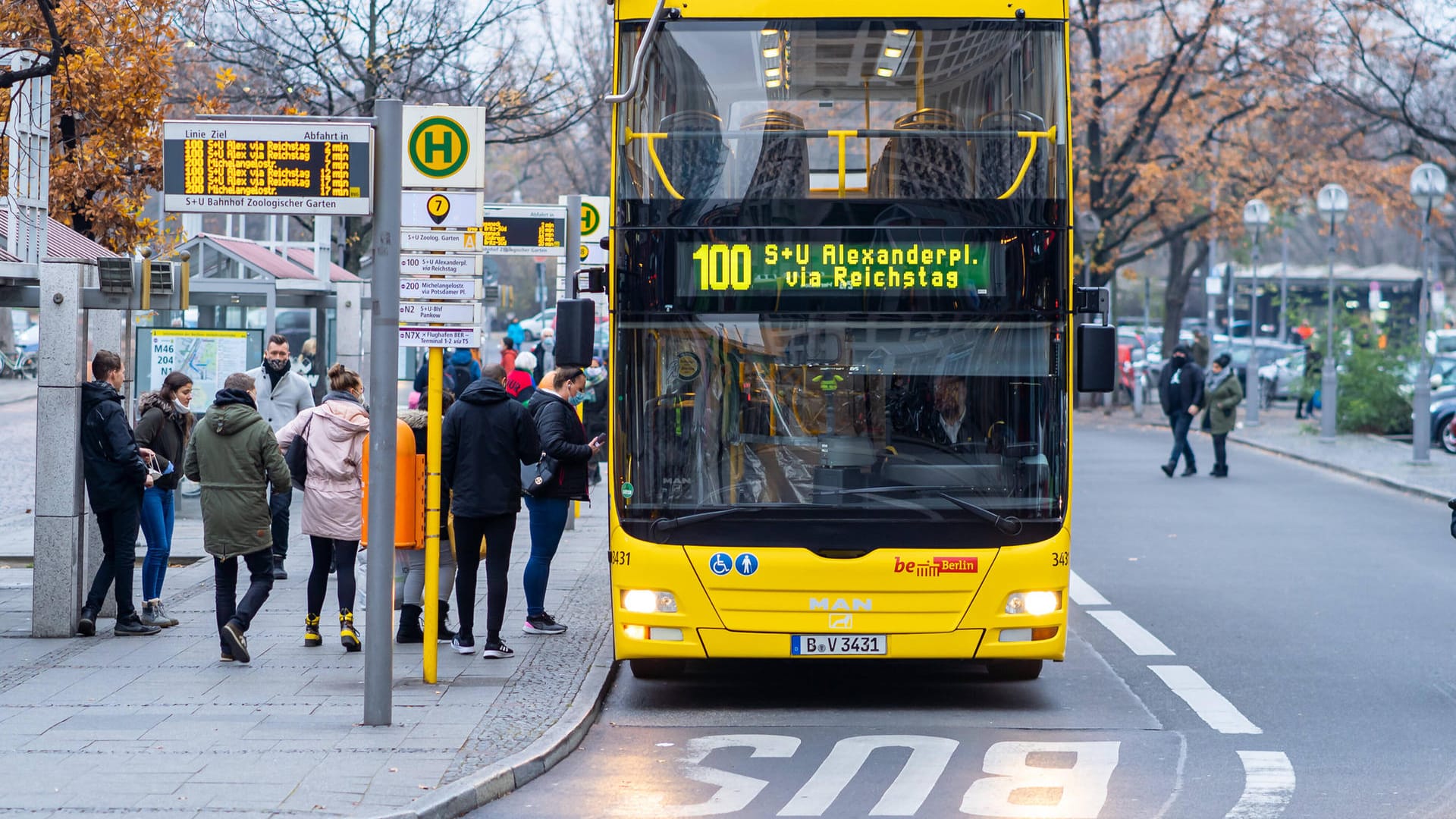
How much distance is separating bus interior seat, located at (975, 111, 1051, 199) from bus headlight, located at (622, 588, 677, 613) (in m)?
2.48

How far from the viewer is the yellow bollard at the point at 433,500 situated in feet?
27.6

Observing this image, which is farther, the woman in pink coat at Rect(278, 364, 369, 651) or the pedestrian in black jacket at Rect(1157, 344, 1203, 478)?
the pedestrian in black jacket at Rect(1157, 344, 1203, 478)

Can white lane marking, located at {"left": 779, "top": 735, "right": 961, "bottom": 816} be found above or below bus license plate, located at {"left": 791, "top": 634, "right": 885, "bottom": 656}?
below

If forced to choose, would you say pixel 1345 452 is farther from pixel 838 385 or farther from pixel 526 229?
pixel 838 385

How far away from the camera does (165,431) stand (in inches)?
437

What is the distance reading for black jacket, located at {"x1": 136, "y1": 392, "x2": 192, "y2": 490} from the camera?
10992 millimetres

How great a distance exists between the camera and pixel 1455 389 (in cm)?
2923

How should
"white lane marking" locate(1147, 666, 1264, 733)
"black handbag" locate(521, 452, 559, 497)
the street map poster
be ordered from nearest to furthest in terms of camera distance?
"white lane marking" locate(1147, 666, 1264, 733) → "black handbag" locate(521, 452, 559, 497) → the street map poster

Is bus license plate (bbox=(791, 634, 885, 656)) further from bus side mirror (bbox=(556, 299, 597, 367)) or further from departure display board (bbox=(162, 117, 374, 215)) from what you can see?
departure display board (bbox=(162, 117, 374, 215))

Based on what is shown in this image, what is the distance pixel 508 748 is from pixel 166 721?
5.43 ft

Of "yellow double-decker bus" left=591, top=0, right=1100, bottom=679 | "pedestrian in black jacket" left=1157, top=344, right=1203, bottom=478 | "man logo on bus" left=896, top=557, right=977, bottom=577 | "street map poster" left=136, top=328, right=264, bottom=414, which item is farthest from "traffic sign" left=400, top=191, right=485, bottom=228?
"pedestrian in black jacket" left=1157, top=344, right=1203, bottom=478

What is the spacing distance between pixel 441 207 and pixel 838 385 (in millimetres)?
2087

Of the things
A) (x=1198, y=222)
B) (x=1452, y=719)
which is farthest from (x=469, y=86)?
(x=1198, y=222)

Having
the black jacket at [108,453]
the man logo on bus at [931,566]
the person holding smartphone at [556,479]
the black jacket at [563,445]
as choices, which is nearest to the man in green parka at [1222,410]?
the person holding smartphone at [556,479]
